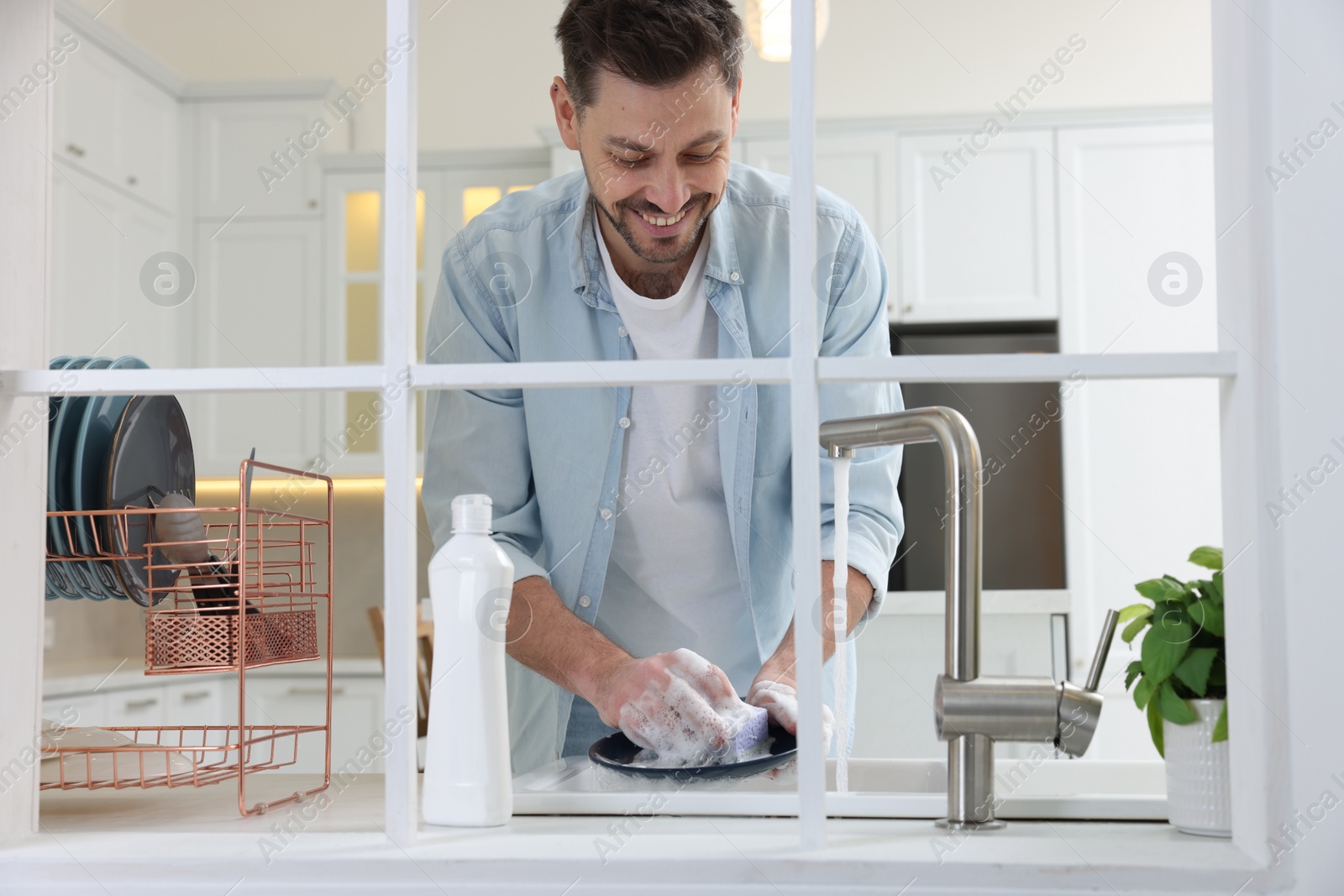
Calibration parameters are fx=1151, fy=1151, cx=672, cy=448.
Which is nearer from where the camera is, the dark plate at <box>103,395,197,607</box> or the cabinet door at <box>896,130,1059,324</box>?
the dark plate at <box>103,395,197,607</box>

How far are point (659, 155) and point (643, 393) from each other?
32 cm

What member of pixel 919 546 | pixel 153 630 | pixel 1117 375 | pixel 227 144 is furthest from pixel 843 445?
pixel 227 144

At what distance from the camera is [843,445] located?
2.96 ft

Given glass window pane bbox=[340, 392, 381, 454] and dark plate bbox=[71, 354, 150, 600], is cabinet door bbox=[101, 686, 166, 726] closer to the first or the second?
glass window pane bbox=[340, 392, 381, 454]

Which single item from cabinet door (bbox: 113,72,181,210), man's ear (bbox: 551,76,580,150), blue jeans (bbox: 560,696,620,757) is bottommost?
blue jeans (bbox: 560,696,620,757)

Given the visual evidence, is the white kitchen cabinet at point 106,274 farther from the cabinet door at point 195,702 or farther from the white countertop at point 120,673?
the cabinet door at point 195,702

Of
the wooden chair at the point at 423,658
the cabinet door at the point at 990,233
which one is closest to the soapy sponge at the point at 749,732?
the wooden chair at the point at 423,658

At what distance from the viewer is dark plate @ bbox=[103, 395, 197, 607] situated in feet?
2.83

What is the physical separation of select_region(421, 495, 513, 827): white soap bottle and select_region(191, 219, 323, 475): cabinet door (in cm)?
275

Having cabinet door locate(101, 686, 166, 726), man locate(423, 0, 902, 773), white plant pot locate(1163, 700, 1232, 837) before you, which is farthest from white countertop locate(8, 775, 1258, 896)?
cabinet door locate(101, 686, 166, 726)

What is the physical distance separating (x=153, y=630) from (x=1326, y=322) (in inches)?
32.2

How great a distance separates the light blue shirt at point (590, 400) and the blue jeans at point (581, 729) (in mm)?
14

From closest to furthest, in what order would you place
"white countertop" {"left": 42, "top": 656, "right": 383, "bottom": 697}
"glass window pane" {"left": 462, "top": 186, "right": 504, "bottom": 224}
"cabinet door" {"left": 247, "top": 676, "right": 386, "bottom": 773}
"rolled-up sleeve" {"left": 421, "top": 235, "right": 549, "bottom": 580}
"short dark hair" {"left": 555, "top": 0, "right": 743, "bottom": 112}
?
"short dark hair" {"left": 555, "top": 0, "right": 743, "bottom": 112} → "rolled-up sleeve" {"left": 421, "top": 235, "right": 549, "bottom": 580} → "white countertop" {"left": 42, "top": 656, "right": 383, "bottom": 697} → "cabinet door" {"left": 247, "top": 676, "right": 386, "bottom": 773} → "glass window pane" {"left": 462, "top": 186, "right": 504, "bottom": 224}

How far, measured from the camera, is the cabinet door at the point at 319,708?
3.20 metres
